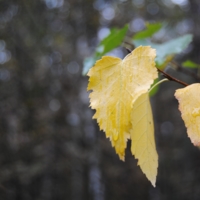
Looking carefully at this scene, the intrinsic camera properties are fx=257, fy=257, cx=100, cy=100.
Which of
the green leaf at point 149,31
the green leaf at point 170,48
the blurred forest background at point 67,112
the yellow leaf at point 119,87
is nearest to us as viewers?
the yellow leaf at point 119,87

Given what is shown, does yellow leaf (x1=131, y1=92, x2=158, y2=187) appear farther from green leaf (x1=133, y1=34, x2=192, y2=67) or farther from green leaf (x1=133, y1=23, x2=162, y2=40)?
green leaf (x1=133, y1=23, x2=162, y2=40)

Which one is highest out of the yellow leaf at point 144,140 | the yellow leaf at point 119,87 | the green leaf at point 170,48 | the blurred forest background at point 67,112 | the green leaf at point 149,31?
the yellow leaf at point 119,87

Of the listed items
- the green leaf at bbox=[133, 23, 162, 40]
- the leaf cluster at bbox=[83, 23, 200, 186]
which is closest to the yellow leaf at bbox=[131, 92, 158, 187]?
the leaf cluster at bbox=[83, 23, 200, 186]

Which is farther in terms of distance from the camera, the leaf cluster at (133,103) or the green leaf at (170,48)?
the green leaf at (170,48)

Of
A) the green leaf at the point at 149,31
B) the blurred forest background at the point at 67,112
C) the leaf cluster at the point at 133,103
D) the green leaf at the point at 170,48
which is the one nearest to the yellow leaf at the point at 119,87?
the leaf cluster at the point at 133,103

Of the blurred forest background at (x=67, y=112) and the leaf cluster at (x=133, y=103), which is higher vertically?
the leaf cluster at (x=133, y=103)

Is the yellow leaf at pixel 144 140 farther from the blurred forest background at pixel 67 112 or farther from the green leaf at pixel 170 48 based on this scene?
the blurred forest background at pixel 67 112

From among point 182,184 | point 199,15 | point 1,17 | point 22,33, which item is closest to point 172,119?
point 182,184

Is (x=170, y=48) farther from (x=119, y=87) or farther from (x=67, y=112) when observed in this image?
(x=67, y=112)

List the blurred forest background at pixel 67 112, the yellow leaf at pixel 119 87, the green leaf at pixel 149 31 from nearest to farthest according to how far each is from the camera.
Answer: the yellow leaf at pixel 119 87, the green leaf at pixel 149 31, the blurred forest background at pixel 67 112
